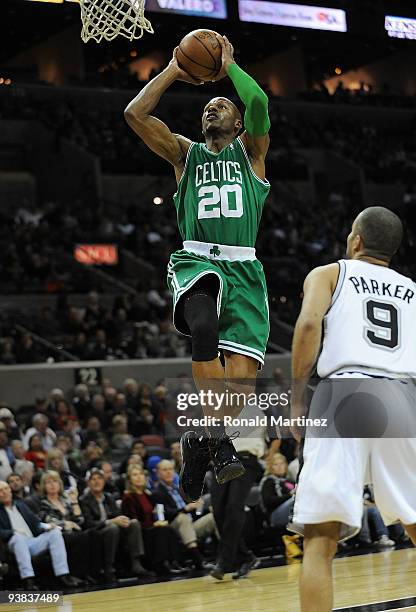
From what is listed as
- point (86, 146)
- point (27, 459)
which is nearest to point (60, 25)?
point (86, 146)

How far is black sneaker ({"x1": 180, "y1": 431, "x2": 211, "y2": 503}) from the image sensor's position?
235 inches

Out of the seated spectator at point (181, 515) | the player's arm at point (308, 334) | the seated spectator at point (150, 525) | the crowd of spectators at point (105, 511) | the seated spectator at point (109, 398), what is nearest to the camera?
the player's arm at point (308, 334)

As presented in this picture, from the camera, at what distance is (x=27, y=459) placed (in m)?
11.6

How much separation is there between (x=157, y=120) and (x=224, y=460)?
2135 millimetres

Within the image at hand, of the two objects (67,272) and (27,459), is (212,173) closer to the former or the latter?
(27,459)

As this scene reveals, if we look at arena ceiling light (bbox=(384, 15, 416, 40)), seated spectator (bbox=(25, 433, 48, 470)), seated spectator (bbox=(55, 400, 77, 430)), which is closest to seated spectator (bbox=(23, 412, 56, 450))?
seated spectator (bbox=(25, 433, 48, 470))

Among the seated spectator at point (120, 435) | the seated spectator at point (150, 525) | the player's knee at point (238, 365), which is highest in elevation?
the player's knee at point (238, 365)

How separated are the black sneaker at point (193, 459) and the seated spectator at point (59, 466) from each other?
504 centimetres

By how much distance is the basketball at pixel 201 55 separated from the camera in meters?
5.91

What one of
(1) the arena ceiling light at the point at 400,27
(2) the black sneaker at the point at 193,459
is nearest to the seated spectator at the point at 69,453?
(2) the black sneaker at the point at 193,459

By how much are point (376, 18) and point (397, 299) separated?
10.5 m

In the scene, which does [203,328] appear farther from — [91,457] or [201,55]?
[91,457]

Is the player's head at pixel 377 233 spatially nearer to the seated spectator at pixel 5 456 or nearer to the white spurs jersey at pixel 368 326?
the white spurs jersey at pixel 368 326

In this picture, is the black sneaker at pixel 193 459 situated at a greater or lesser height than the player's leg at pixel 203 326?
lesser
